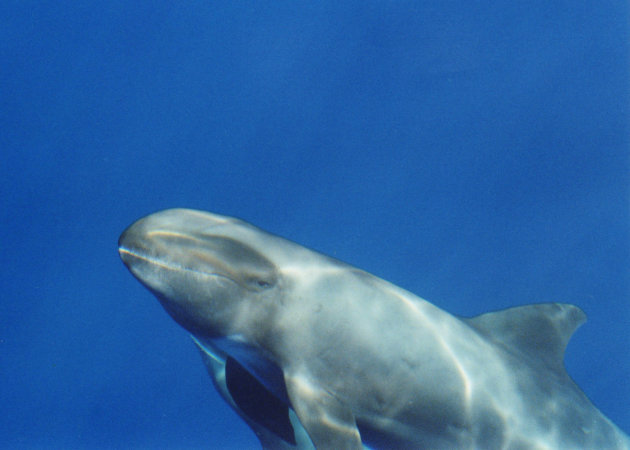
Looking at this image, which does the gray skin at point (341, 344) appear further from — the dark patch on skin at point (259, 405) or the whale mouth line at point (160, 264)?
the dark patch on skin at point (259, 405)

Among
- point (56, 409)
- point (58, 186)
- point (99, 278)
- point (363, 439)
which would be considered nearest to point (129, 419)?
point (56, 409)

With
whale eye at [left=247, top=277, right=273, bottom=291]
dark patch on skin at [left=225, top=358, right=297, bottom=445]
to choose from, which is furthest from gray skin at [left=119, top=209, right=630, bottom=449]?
dark patch on skin at [left=225, top=358, right=297, bottom=445]

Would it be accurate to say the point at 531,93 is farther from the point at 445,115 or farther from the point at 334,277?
the point at 334,277

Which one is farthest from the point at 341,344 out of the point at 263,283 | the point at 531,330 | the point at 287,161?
the point at 287,161

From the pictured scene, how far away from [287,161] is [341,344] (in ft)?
15.0

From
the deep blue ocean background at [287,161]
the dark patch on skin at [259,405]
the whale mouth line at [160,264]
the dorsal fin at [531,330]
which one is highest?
the deep blue ocean background at [287,161]

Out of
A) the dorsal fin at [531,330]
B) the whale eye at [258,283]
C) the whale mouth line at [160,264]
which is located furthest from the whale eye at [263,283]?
the dorsal fin at [531,330]

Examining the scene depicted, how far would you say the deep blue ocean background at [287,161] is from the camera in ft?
26.6

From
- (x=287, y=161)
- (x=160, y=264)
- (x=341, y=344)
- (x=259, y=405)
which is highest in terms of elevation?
(x=287, y=161)

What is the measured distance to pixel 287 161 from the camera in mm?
8344

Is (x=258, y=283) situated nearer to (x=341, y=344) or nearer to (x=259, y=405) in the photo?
(x=341, y=344)

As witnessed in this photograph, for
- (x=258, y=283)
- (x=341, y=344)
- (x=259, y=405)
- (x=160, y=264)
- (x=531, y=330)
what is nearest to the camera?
(x=160, y=264)

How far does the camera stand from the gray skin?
13.1 feet

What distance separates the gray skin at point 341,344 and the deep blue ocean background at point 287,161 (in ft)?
11.0
